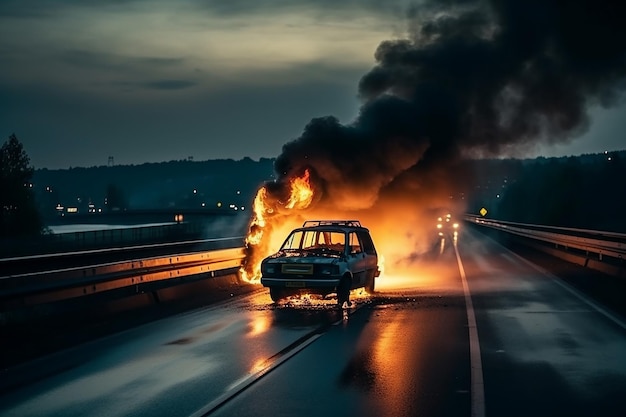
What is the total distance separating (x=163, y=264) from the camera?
20.0 meters

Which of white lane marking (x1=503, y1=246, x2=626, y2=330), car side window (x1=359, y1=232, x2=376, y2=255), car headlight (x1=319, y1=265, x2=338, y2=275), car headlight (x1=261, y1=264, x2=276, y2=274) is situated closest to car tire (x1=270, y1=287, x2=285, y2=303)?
car headlight (x1=261, y1=264, x2=276, y2=274)

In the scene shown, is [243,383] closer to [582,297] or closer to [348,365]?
[348,365]

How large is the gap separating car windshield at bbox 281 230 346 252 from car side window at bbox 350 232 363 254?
0.22 metres

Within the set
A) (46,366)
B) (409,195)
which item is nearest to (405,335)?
(46,366)

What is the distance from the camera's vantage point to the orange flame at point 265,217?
25.5 m

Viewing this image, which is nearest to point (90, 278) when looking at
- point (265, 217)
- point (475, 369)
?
point (475, 369)

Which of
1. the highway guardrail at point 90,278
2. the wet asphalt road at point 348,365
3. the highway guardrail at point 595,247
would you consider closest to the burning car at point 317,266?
the wet asphalt road at point 348,365

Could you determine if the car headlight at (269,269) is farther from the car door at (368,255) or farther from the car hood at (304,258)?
the car door at (368,255)

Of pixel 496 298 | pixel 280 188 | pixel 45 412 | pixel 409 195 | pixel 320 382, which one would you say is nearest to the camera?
pixel 45 412

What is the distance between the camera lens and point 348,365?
11.7m

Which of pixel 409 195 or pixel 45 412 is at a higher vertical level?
pixel 409 195

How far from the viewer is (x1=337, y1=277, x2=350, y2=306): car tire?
19.6 m

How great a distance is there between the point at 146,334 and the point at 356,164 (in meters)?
18.3

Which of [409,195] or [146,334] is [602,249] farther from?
[146,334]
